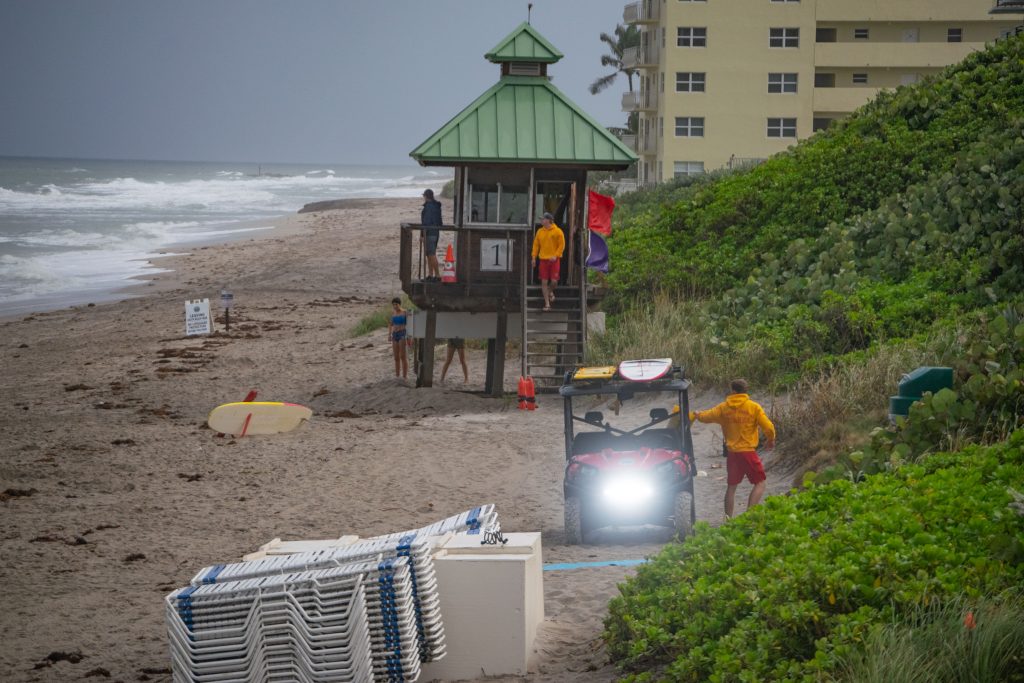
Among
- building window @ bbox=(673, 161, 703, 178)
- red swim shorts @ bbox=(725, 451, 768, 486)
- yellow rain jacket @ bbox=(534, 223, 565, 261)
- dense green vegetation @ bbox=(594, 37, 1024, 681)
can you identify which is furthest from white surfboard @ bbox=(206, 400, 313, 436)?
building window @ bbox=(673, 161, 703, 178)

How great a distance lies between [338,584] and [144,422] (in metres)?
13.9

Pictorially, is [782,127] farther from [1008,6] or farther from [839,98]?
[1008,6]

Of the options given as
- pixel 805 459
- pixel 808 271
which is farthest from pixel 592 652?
pixel 808 271

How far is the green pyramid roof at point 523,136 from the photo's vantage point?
22.8 meters

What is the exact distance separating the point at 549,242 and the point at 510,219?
4.27 ft

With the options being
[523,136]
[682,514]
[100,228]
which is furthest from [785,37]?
[682,514]

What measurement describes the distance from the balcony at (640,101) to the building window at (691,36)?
15.7 feet

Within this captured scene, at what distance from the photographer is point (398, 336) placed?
79.1 ft

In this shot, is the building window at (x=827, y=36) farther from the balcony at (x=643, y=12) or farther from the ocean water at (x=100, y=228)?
the ocean water at (x=100, y=228)

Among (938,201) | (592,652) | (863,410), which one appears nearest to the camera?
(592,652)

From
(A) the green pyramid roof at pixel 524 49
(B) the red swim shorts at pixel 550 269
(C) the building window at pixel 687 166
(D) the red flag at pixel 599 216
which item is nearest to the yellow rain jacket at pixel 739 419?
(B) the red swim shorts at pixel 550 269

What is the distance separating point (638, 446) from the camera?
12172 mm

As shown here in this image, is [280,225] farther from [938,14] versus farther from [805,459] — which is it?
[805,459]

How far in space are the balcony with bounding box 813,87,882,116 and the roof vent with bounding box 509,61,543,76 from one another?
47094 mm
